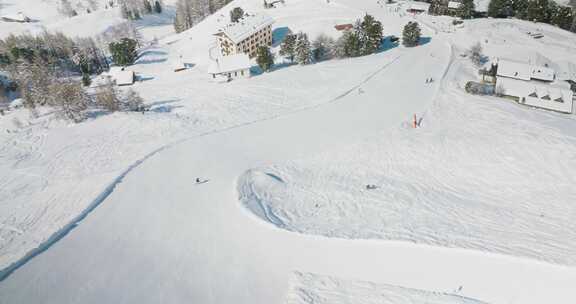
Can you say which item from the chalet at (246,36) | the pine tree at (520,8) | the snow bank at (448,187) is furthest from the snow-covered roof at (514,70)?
the chalet at (246,36)

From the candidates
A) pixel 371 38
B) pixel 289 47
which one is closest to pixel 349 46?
pixel 371 38

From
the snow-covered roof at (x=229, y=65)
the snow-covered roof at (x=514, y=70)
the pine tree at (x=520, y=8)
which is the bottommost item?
the snow-covered roof at (x=514, y=70)

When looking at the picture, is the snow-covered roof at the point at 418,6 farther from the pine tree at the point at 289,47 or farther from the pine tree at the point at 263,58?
the pine tree at the point at 263,58

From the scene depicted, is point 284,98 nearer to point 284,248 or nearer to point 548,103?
point 284,248

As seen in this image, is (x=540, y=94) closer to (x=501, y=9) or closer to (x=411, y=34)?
(x=411, y=34)

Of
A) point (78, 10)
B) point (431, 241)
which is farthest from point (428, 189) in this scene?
point (78, 10)
